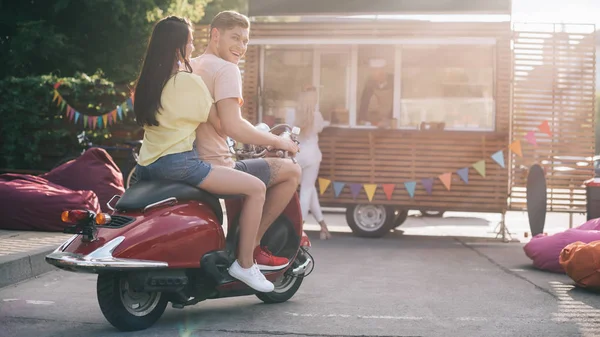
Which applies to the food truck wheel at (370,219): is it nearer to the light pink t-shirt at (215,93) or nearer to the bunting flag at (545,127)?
the bunting flag at (545,127)

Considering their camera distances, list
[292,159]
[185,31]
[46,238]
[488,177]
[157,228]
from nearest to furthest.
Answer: [157,228] < [185,31] < [292,159] < [46,238] < [488,177]

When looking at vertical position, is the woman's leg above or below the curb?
above

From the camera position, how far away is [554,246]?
906 cm

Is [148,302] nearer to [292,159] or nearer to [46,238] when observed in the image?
[292,159]

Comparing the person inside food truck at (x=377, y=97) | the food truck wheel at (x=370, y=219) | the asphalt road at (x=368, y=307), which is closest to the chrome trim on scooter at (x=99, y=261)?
the asphalt road at (x=368, y=307)

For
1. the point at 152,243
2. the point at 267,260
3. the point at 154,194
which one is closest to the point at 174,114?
the point at 154,194

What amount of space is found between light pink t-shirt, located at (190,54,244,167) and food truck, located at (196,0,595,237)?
7.29 meters

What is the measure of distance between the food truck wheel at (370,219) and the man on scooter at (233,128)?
6.87m

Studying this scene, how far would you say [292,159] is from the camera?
6363 millimetres

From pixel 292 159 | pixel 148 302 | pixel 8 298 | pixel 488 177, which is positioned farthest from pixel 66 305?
pixel 488 177

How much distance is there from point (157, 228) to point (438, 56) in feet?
29.2

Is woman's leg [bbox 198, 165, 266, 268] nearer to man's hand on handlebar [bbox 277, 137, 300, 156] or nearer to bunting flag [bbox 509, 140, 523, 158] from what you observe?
man's hand on handlebar [bbox 277, 137, 300, 156]

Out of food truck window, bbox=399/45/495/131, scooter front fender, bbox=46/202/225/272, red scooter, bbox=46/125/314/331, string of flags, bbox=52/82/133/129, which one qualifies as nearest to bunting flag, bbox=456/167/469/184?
food truck window, bbox=399/45/495/131

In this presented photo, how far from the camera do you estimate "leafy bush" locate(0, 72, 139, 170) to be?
15.1 m
